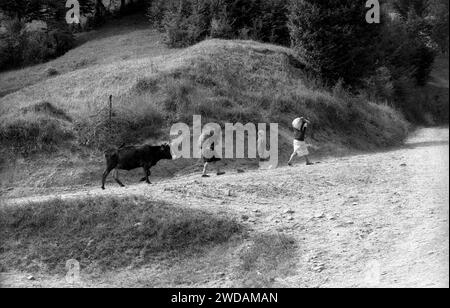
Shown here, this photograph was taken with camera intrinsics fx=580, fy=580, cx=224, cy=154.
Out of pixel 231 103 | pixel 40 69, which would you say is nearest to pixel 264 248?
pixel 231 103

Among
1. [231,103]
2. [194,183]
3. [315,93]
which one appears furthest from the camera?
[315,93]

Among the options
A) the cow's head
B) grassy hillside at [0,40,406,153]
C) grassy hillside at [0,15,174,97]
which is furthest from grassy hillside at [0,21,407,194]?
the cow's head

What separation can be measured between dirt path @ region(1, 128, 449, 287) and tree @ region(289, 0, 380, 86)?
11.8 meters

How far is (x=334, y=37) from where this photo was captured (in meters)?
29.4

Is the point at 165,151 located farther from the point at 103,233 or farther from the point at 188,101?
the point at 188,101

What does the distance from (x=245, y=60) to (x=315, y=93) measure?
3.89m

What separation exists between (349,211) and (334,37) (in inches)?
719

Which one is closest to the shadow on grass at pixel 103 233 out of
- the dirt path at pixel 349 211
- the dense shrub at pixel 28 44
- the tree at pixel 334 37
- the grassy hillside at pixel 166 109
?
the dirt path at pixel 349 211

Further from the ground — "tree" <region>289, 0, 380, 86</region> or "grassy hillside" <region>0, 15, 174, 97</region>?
"tree" <region>289, 0, 380, 86</region>

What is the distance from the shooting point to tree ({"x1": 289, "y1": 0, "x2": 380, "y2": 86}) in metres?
29.4

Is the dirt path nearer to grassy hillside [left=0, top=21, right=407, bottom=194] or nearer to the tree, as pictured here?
grassy hillside [left=0, top=21, right=407, bottom=194]

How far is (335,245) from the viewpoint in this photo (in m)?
11.0

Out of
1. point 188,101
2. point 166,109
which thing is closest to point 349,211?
point 166,109
